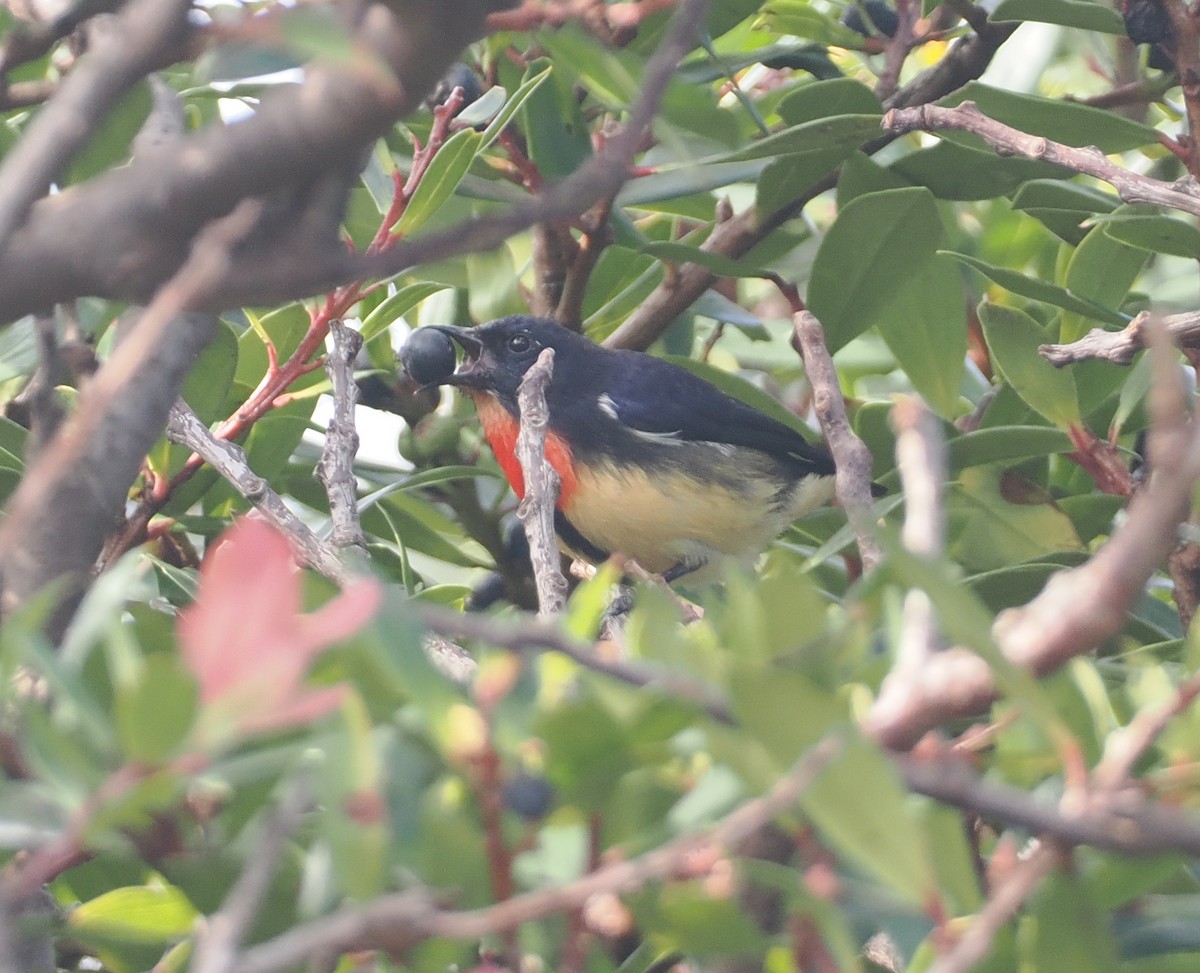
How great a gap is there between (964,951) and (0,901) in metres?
0.52

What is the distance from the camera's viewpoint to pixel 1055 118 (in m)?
2.64

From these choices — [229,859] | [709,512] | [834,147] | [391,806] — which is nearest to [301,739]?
[229,859]

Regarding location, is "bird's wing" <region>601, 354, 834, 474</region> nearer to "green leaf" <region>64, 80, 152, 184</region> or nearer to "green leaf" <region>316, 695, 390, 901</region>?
"green leaf" <region>64, 80, 152, 184</region>

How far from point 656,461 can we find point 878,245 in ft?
6.57

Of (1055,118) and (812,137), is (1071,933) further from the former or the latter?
(1055,118)

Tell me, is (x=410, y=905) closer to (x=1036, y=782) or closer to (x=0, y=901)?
(x=0, y=901)

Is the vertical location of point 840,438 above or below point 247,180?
below

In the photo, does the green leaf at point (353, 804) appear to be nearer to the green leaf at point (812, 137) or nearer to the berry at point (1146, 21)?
the green leaf at point (812, 137)

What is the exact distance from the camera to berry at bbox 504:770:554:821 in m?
0.99

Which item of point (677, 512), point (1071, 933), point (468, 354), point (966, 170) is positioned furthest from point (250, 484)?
point (677, 512)

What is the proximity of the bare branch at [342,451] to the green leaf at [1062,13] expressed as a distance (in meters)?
1.28

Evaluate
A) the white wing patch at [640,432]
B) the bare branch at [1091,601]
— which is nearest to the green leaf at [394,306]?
the bare branch at [1091,601]

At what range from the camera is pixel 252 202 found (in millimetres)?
1018

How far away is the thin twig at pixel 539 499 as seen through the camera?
6.32 feet
